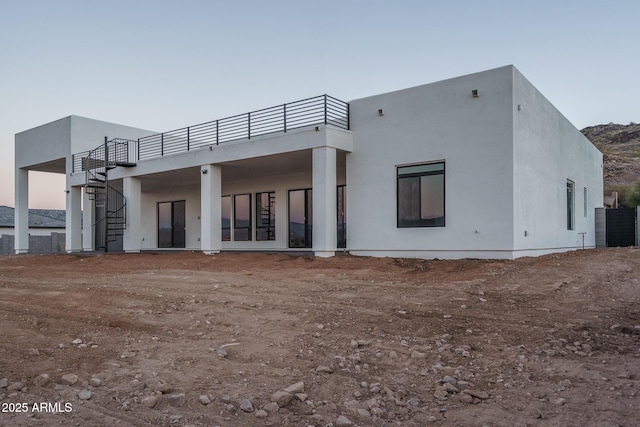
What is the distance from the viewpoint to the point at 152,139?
24.3 m

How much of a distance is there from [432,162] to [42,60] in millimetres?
13465

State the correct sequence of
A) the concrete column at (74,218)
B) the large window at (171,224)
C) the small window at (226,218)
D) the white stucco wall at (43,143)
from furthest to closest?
the large window at (171,224)
the concrete column at (74,218)
the white stucco wall at (43,143)
the small window at (226,218)

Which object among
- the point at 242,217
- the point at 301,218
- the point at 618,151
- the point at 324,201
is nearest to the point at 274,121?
the point at 324,201

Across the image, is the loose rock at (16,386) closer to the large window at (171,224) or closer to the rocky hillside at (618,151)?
the large window at (171,224)

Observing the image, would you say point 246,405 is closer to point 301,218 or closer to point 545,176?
point 545,176

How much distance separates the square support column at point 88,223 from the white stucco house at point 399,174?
6.69ft

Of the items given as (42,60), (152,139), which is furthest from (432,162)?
(152,139)

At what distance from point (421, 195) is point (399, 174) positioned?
923mm

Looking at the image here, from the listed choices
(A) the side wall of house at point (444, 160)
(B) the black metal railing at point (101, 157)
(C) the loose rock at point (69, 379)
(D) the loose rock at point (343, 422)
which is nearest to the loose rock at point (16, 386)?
(C) the loose rock at point (69, 379)

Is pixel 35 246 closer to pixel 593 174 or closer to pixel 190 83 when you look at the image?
pixel 190 83

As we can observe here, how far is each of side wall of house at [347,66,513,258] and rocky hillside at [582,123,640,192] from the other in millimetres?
38832

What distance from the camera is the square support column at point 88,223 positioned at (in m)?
22.8

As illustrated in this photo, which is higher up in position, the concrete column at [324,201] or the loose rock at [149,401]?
the concrete column at [324,201]

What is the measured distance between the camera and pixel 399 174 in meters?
13.8
